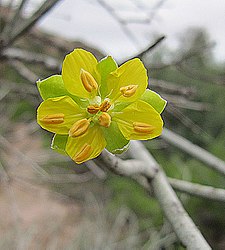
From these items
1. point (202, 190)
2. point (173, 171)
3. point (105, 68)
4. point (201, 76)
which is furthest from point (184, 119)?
point (173, 171)

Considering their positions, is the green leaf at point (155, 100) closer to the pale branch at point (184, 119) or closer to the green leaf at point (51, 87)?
the green leaf at point (51, 87)

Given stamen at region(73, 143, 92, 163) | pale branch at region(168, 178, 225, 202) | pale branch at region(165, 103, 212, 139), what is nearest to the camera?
stamen at region(73, 143, 92, 163)

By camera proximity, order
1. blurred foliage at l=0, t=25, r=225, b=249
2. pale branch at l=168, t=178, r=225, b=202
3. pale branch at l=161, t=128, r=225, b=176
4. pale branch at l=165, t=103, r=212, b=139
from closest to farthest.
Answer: pale branch at l=168, t=178, r=225, b=202 < pale branch at l=161, t=128, r=225, b=176 < pale branch at l=165, t=103, r=212, b=139 < blurred foliage at l=0, t=25, r=225, b=249

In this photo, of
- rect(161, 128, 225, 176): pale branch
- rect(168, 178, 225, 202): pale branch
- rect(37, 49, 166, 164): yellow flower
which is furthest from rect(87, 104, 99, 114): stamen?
rect(161, 128, 225, 176): pale branch

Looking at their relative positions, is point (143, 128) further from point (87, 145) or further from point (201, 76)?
point (201, 76)

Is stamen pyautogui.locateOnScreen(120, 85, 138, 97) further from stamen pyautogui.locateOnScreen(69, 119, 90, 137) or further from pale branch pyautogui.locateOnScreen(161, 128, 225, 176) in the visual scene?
pale branch pyautogui.locateOnScreen(161, 128, 225, 176)

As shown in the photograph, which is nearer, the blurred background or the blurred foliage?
the blurred background

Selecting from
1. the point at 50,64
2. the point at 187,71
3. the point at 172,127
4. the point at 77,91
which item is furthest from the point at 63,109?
the point at 172,127
